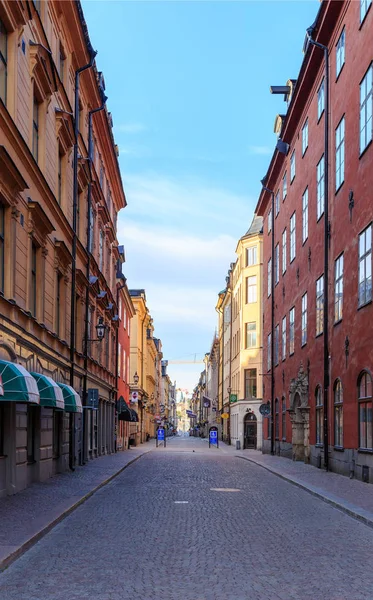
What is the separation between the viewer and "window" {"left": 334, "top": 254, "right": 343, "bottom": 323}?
25.3 m

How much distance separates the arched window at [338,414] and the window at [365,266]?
162 inches

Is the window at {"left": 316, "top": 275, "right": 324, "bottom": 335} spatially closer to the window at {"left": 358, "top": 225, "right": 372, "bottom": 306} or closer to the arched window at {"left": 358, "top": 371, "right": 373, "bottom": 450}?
the window at {"left": 358, "top": 225, "right": 372, "bottom": 306}

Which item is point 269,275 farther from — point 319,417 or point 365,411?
point 365,411

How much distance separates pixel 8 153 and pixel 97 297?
746 inches

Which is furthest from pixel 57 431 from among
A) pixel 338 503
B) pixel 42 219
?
pixel 338 503

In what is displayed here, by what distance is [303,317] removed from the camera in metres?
33.4

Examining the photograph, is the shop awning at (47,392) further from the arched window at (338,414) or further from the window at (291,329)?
the window at (291,329)

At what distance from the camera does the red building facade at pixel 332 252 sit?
877 inches

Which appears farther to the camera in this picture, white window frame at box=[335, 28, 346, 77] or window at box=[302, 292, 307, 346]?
window at box=[302, 292, 307, 346]

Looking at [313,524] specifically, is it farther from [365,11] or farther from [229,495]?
[365,11]

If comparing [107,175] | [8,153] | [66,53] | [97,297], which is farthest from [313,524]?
[107,175]

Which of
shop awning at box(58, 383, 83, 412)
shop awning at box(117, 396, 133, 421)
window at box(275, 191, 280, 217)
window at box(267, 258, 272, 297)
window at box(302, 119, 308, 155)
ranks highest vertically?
window at box(302, 119, 308, 155)

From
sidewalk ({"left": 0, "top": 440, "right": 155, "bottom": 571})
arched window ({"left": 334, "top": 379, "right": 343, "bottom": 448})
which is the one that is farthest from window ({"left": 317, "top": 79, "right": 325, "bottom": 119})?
sidewalk ({"left": 0, "top": 440, "right": 155, "bottom": 571})

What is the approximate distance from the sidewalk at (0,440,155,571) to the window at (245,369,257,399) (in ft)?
113
